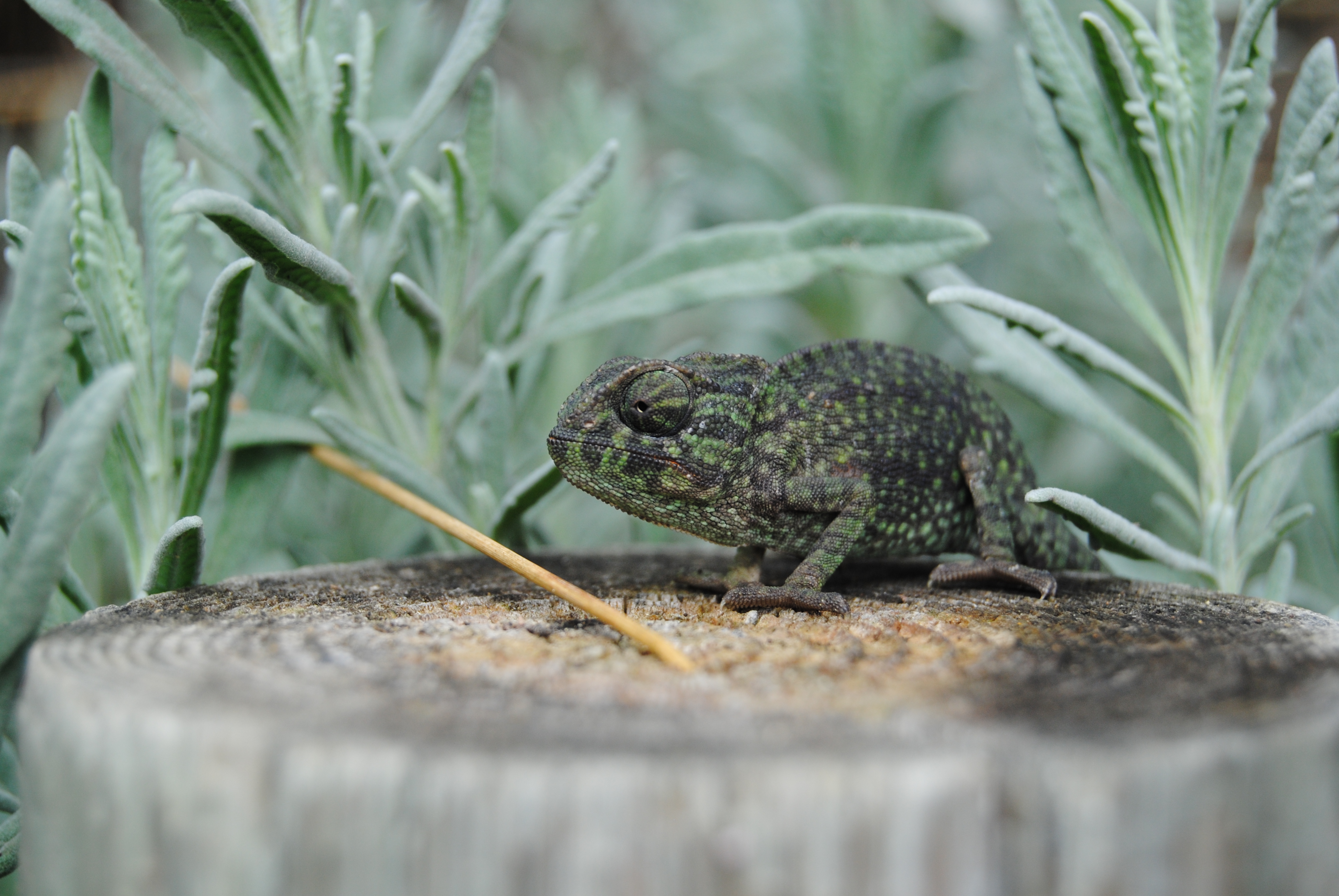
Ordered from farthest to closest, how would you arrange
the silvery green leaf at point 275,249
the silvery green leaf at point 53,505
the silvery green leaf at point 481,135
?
the silvery green leaf at point 481,135 → the silvery green leaf at point 275,249 → the silvery green leaf at point 53,505

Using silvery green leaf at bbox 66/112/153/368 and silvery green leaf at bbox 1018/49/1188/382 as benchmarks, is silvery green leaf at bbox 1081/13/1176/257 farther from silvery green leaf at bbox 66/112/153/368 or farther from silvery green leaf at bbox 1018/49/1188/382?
silvery green leaf at bbox 66/112/153/368

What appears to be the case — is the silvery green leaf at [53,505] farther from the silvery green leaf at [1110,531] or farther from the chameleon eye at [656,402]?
the silvery green leaf at [1110,531]

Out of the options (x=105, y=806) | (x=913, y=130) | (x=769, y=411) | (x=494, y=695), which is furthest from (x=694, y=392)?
(x=913, y=130)

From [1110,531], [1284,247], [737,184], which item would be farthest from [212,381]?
[737,184]

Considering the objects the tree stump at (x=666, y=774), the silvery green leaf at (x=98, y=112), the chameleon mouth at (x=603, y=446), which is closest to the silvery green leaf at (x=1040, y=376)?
the chameleon mouth at (x=603, y=446)

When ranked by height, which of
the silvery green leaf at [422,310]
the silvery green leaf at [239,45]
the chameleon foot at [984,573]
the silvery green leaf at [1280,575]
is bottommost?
the silvery green leaf at [1280,575]

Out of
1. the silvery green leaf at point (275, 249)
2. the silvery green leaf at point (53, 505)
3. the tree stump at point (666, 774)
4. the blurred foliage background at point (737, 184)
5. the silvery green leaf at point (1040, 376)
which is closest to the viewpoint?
the tree stump at point (666, 774)

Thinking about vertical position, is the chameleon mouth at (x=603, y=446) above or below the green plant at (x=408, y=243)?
below

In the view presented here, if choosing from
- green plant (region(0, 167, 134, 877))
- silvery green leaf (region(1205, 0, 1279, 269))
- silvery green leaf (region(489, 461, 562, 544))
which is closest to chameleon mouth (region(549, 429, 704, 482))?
silvery green leaf (region(489, 461, 562, 544))

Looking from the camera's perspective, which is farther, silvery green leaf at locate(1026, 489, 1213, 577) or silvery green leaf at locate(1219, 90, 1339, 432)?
silvery green leaf at locate(1219, 90, 1339, 432)
